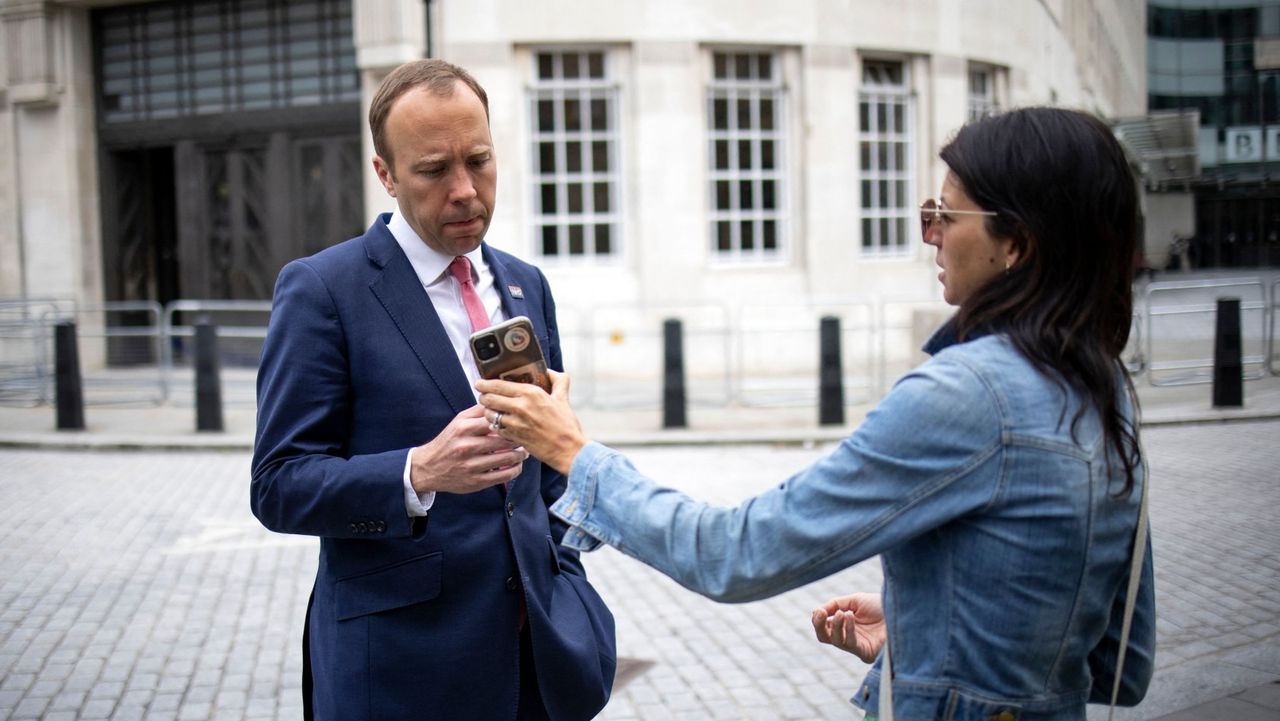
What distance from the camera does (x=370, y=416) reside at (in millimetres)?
2346

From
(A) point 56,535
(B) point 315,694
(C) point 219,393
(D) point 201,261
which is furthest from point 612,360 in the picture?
(B) point 315,694

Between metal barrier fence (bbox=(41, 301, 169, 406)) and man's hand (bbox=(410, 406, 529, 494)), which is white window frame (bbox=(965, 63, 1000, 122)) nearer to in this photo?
metal barrier fence (bbox=(41, 301, 169, 406))

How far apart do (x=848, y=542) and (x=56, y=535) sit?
293 inches

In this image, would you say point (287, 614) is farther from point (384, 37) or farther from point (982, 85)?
point (982, 85)

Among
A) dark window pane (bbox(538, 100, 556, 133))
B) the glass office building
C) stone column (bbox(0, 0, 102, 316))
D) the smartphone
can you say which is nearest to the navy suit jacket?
the smartphone

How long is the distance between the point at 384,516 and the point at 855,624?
36.9 inches

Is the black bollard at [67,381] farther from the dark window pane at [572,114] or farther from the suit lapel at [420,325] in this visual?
the suit lapel at [420,325]

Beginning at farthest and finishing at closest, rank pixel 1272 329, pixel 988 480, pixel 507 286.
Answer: pixel 1272 329, pixel 507 286, pixel 988 480

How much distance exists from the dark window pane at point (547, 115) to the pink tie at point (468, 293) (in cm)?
1453

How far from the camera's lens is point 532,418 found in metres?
1.92

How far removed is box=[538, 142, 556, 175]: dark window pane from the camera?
16.8 meters

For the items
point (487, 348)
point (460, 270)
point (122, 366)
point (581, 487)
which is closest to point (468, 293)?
point (460, 270)

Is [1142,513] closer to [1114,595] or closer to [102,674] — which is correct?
[1114,595]

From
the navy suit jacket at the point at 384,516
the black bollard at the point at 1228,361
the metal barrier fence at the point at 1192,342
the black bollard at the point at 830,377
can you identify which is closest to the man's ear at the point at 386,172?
the navy suit jacket at the point at 384,516
